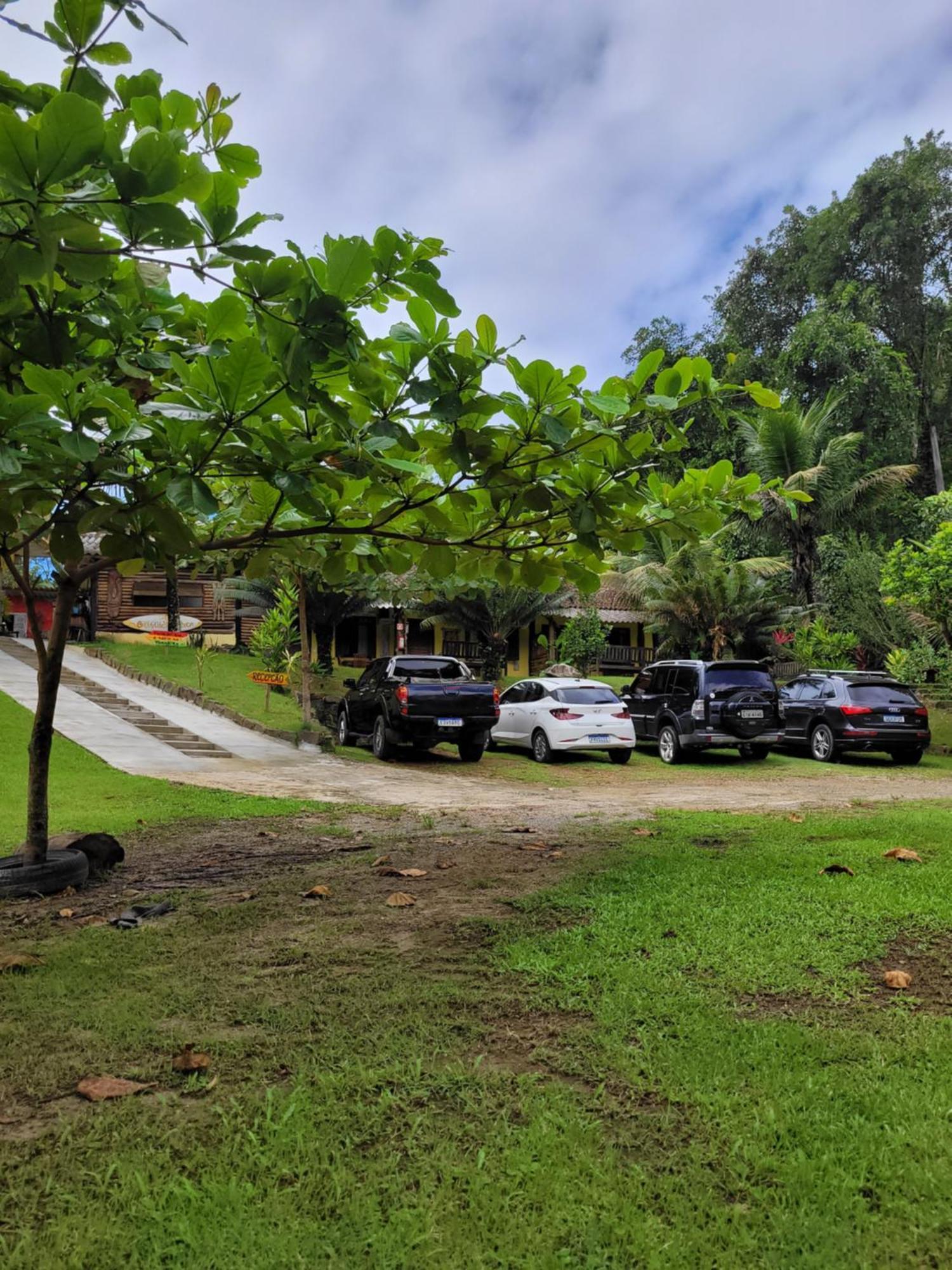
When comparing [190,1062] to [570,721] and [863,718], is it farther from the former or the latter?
[863,718]

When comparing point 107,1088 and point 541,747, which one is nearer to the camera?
point 107,1088

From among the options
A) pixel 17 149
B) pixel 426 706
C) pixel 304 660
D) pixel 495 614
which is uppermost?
pixel 495 614

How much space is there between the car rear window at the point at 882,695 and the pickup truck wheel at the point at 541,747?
5.63 m

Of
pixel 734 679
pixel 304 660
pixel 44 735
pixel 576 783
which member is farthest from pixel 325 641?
pixel 44 735

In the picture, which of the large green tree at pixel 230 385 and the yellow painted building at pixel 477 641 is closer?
the large green tree at pixel 230 385

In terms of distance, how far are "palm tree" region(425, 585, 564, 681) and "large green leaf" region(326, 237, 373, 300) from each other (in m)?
24.7

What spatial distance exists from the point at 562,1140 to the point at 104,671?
25.8 metres

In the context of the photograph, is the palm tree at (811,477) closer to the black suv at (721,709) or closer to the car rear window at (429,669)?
the black suv at (721,709)

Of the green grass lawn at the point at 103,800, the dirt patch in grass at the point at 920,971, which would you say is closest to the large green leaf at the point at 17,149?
the dirt patch in grass at the point at 920,971

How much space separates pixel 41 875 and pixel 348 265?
3970 millimetres

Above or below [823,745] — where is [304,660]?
above

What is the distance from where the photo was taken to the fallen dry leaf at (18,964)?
363cm

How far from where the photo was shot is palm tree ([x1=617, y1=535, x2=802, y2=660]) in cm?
2744

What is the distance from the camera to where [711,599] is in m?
27.6
